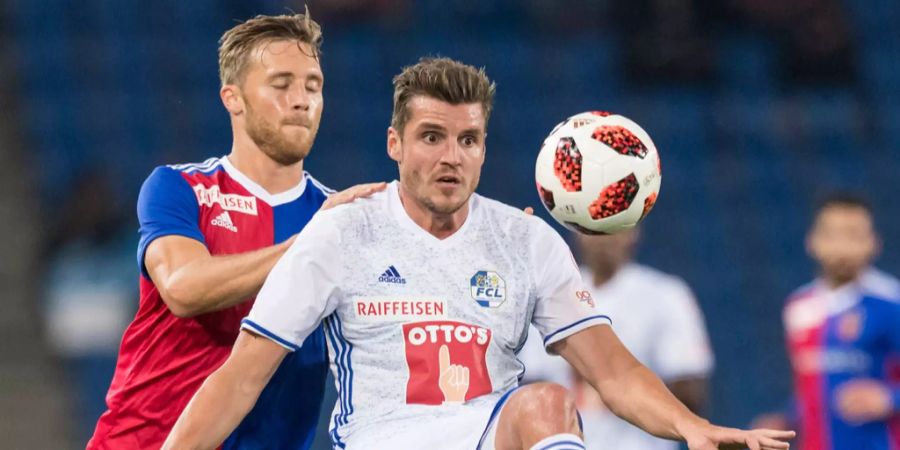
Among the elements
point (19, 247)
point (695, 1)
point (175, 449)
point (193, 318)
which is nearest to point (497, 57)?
point (695, 1)

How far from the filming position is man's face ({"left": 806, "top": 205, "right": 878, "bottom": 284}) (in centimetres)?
747

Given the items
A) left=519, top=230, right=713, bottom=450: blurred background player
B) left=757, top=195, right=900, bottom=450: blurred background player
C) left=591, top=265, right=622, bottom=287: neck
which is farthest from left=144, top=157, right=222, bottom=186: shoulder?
left=757, top=195, right=900, bottom=450: blurred background player

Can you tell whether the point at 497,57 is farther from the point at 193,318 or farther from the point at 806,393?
the point at 193,318

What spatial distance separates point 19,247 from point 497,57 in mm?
4375

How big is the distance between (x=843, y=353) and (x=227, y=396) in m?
4.39

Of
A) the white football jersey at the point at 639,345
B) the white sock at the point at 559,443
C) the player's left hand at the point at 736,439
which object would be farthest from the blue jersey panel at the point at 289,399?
the white football jersey at the point at 639,345

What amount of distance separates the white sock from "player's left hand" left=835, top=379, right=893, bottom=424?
3805mm

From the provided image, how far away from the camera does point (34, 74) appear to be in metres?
11.9

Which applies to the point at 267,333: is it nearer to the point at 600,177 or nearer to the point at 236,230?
the point at 236,230

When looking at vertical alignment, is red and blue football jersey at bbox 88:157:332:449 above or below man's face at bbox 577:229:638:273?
below

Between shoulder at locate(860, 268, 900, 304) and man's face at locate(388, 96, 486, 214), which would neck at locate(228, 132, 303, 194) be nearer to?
man's face at locate(388, 96, 486, 214)

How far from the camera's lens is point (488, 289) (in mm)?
4340

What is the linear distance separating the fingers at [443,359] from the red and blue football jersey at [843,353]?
12.3 feet

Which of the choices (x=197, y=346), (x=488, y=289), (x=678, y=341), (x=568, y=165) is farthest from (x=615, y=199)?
(x=678, y=341)
